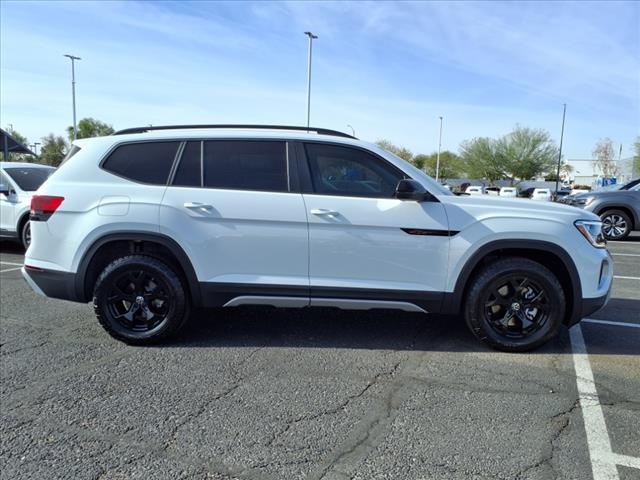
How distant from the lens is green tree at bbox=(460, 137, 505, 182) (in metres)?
70.9

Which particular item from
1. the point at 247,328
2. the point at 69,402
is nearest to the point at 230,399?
the point at 69,402

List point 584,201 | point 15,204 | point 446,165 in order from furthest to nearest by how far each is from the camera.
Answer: point 446,165 < point 584,201 < point 15,204

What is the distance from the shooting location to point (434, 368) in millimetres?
3797

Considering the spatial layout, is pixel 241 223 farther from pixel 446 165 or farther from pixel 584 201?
pixel 446 165

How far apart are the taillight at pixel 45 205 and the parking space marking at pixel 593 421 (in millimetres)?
4282

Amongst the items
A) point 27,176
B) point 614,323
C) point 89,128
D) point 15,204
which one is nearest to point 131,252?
point 614,323

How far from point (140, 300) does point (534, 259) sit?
11.3 feet

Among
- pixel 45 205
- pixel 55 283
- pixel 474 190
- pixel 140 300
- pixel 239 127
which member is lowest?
pixel 140 300

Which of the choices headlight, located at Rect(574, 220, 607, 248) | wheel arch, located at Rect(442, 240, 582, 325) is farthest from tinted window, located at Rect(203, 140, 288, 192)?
headlight, located at Rect(574, 220, 607, 248)

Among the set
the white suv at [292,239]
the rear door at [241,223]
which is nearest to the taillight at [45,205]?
the white suv at [292,239]

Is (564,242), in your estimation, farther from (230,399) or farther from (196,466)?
(196,466)

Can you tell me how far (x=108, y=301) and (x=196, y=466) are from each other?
2.11 meters

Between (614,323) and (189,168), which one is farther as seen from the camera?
(614,323)

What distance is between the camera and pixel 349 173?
4105 mm
